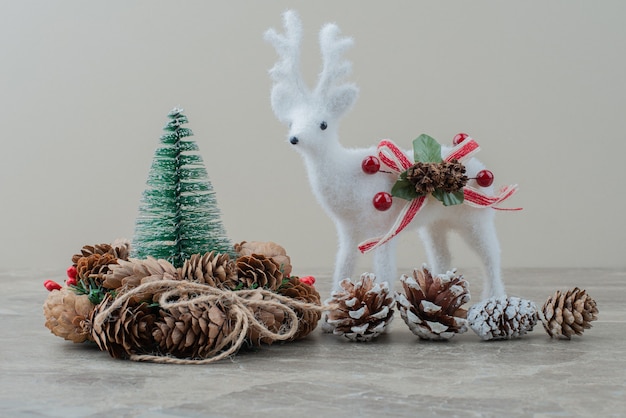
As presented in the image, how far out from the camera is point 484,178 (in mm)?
1397

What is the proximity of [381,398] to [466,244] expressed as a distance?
2.05 ft

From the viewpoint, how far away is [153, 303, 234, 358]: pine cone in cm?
110

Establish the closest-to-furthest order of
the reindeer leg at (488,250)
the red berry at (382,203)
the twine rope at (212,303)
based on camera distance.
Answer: the twine rope at (212,303)
the red berry at (382,203)
the reindeer leg at (488,250)

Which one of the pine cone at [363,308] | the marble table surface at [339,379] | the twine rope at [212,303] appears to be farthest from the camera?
the pine cone at [363,308]

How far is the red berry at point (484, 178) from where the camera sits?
4.58ft

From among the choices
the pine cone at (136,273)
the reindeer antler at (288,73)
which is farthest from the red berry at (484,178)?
the pine cone at (136,273)

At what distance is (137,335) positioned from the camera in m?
1.11

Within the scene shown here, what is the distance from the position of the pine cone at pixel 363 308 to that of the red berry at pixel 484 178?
0.31 m

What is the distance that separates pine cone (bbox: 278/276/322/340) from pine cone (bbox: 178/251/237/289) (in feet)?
0.36

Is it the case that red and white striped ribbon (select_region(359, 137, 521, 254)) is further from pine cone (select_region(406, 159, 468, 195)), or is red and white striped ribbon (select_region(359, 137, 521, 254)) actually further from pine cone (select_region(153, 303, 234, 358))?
pine cone (select_region(153, 303, 234, 358))

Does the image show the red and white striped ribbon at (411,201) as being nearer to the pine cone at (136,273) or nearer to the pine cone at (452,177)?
the pine cone at (452,177)

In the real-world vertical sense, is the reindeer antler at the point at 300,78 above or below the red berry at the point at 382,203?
above

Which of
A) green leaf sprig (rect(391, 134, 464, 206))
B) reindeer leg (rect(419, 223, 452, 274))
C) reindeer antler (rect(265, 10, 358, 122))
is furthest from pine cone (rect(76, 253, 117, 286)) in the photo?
reindeer leg (rect(419, 223, 452, 274))

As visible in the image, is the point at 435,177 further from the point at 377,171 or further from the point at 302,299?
the point at 302,299
